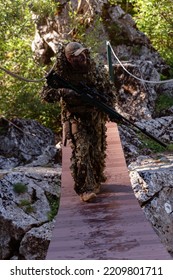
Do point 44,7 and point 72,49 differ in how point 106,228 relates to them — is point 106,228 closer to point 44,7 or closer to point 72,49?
point 72,49

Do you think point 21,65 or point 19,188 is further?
point 21,65

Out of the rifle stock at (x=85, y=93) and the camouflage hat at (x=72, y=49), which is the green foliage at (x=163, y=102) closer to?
the rifle stock at (x=85, y=93)

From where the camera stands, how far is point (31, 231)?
6.97 metres

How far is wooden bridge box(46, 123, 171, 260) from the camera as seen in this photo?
15.6 ft

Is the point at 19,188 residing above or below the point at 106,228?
below

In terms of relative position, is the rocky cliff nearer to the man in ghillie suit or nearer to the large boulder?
the large boulder

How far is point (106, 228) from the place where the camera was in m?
5.32

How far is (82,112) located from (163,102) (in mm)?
6188

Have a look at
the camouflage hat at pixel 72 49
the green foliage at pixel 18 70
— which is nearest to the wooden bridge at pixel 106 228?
the camouflage hat at pixel 72 49

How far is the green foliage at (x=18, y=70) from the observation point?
10.3 m

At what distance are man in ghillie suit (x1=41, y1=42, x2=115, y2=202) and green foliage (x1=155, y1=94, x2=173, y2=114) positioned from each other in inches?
219

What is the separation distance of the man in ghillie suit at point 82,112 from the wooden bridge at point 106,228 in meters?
0.20

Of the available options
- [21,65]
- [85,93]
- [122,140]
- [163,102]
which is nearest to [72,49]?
[85,93]

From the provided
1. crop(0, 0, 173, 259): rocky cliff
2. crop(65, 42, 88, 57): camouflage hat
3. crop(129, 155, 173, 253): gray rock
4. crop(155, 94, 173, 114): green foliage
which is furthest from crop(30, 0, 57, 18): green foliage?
crop(65, 42, 88, 57): camouflage hat
